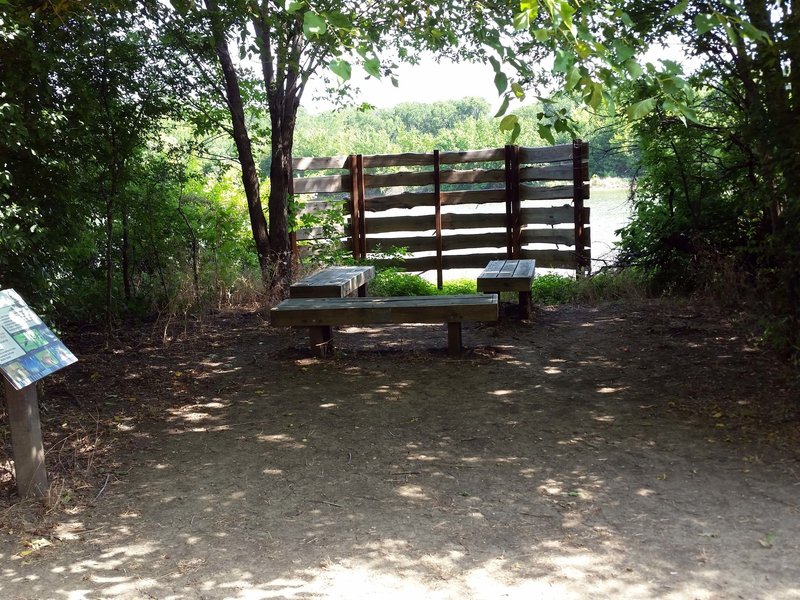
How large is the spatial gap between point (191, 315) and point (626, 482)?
612 cm

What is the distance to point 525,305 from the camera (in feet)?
27.6

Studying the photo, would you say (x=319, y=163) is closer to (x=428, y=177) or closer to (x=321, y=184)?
(x=321, y=184)

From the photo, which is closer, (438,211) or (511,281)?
(511,281)

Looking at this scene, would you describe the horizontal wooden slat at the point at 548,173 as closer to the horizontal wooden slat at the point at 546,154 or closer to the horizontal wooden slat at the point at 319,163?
the horizontal wooden slat at the point at 546,154

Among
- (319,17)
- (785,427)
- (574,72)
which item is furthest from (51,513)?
(785,427)

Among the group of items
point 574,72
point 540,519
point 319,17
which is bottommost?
point 540,519

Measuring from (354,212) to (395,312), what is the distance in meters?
5.87

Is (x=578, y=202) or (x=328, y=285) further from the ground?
(x=578, y=202)

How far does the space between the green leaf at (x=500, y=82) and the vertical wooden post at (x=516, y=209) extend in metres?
8.41

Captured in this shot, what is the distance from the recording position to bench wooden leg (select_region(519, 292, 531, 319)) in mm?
8398

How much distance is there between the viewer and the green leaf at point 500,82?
3.36 metres

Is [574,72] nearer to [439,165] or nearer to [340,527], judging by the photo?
[340,527]

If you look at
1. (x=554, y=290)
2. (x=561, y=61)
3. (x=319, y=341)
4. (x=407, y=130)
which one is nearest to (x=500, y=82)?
(x=561, y=61)

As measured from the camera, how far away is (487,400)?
5.74 metres
